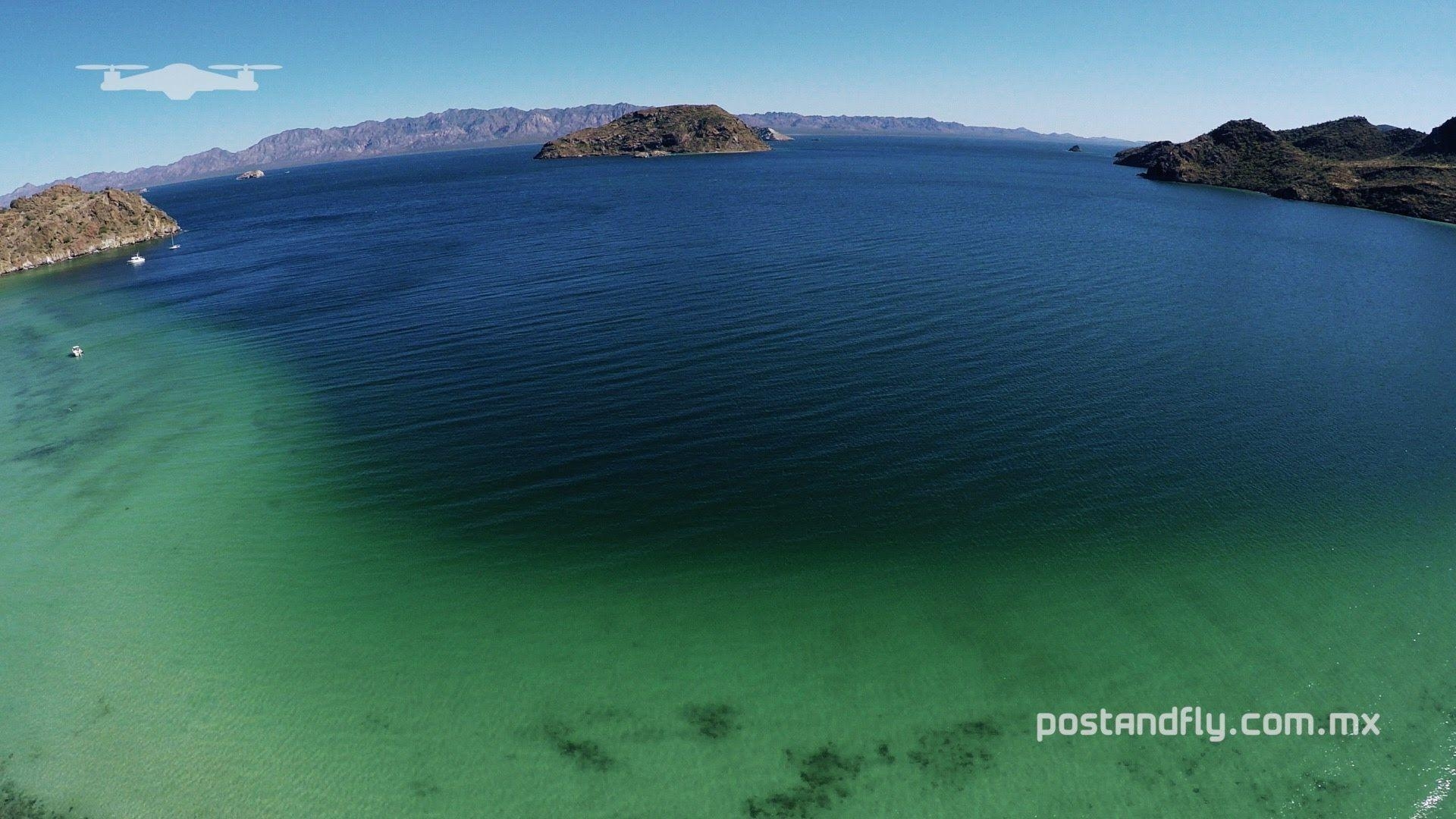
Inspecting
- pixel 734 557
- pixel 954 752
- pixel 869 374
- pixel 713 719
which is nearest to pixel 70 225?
pixel 869 374

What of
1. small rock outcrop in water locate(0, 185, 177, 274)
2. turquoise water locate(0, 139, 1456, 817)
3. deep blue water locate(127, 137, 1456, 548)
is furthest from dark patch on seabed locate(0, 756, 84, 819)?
A: small rock outcrop in water locate(0, 185, 177, 274)

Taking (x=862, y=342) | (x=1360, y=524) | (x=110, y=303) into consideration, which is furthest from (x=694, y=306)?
(x=110, y=303)

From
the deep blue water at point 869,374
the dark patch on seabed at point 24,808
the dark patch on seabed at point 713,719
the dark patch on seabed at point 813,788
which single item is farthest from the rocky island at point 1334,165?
the dark patch on seabed at point 24,808

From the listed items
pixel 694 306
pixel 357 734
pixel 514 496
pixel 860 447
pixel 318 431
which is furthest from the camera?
pixel 694 306

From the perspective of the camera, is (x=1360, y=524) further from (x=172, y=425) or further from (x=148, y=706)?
(x=172, y=425)

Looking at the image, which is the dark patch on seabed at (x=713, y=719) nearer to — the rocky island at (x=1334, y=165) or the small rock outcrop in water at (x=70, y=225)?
the small rock outcrop in water at (x=70, y=225)
